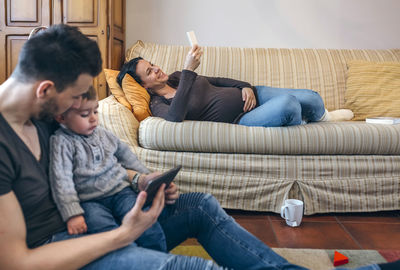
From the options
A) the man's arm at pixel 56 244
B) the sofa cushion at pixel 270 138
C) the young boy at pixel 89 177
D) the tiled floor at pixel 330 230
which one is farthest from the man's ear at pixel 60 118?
the tiled floor at pixel 330 230

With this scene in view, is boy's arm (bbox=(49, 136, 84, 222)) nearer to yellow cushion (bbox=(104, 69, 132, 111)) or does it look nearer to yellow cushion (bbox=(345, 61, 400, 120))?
yellow cushion (bbox=(104, 69, 132, 111))

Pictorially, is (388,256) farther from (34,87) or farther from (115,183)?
(34,87)

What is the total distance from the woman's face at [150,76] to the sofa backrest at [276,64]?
39 centimetres

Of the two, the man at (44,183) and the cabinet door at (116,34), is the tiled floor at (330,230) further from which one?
the cabinet door at (116,34)

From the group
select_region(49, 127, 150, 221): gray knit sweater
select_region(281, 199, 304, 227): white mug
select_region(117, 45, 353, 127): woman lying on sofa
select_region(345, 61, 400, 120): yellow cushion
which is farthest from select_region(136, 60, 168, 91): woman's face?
select_region(345, 61, 400, 120): yellow cushion

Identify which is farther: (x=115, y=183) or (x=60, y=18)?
(x=60, y=18)

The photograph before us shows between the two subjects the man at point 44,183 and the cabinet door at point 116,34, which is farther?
the cabinet door at point 116,34

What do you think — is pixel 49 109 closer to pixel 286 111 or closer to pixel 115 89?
pixel 286 111

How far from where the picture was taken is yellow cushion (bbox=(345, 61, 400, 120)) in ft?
8.47

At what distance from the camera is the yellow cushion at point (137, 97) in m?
2.26

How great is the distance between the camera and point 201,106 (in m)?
2.25

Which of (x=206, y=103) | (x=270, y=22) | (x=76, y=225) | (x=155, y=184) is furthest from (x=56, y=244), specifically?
(x=270, y=22)

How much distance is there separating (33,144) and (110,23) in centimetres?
208

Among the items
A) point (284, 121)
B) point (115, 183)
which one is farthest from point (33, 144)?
point (284, 121)
